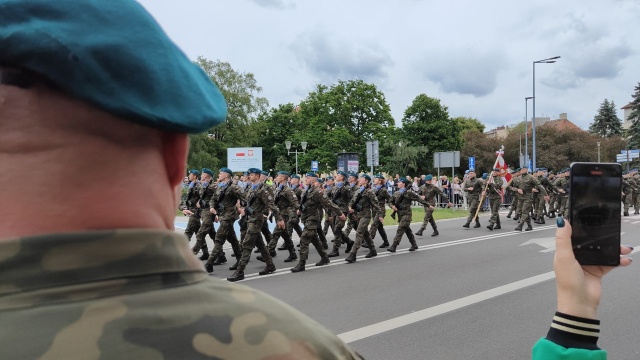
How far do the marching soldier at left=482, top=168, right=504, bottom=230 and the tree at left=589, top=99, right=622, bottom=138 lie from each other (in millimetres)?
81198

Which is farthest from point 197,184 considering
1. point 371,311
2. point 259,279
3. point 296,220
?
point 371,311

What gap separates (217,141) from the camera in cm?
5978

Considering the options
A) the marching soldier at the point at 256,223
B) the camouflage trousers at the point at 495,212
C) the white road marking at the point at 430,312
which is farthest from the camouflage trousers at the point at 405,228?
the camouflage trousers at the point at 495,212

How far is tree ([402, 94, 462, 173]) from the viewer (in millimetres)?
61250

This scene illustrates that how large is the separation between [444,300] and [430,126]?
2201 inches

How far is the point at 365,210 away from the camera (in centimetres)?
1209

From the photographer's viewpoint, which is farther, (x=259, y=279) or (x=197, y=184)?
(x=197, y=184)

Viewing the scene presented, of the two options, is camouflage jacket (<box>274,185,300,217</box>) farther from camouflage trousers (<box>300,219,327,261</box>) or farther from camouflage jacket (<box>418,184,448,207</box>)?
camouflage jacket (<box>418,184,448,207</box>)

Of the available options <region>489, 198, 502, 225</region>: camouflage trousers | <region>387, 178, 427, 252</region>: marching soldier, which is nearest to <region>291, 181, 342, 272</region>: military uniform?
<region>387, 178, 427, 252</region>: marching soldier

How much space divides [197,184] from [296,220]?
2568mm

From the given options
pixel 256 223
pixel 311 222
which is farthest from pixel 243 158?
pixel 256 223

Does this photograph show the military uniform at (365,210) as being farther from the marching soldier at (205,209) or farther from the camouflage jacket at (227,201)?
the marching soldier at (205,209)

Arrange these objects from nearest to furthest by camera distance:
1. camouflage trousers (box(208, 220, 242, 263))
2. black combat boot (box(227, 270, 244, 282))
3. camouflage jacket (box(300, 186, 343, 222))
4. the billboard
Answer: black combat boot (box(227, 270, 244, 282)) → camouflage trousers (box(208, 220, 242, 263)) → camouflage jacket (box(300, 186, 343, 222)) → the billboard

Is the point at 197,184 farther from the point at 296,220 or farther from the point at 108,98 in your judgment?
the point at 108,98
